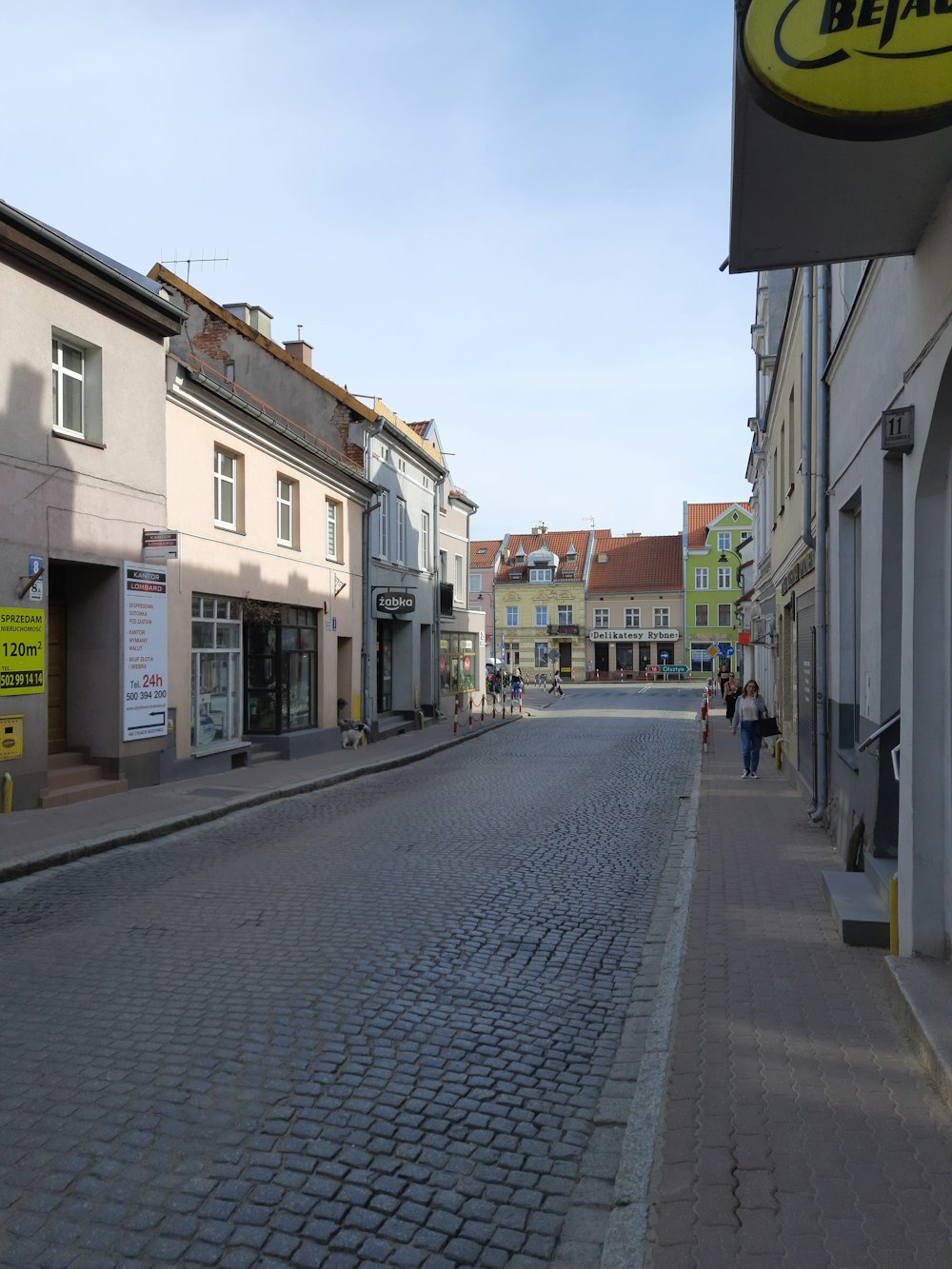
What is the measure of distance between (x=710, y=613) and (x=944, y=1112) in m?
65.7

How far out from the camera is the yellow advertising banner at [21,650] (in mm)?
11875

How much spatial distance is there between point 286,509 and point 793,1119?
1764cm

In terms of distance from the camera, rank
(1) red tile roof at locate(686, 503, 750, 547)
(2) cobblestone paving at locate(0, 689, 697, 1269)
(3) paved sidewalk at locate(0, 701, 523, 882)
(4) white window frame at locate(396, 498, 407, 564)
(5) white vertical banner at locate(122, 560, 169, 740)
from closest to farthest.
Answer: (2) cobblestone paving at locate(0, 689, 697, 1269), (3) paved sidewalk at locate(0, 701, 523, 882), (5) white vertical banner at locate(122, 560, 169, 740), (4) white window frame at locate(396, 498, 407, 564), (1) red tile roof at locate(686, 503, 750, 547)

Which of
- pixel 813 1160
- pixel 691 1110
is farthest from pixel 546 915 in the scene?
pixel 813 1160

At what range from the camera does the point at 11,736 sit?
12031 mm

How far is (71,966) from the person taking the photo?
250 inches

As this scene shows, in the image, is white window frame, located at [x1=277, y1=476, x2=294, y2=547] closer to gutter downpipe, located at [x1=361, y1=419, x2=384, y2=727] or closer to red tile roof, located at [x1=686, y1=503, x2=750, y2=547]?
gutter downpipe, located at [x1=361, y1=419, x2=384, y2=727]

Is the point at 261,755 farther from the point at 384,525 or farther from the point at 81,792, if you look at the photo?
the point at 384,525

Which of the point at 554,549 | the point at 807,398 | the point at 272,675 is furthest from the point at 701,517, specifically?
the point at 807,398

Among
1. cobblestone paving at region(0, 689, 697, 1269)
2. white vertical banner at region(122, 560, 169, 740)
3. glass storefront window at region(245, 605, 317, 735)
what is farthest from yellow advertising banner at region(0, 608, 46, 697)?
glass storefront window at region(245, 605, 317, 735)

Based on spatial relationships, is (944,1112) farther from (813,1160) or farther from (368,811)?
(368,811)

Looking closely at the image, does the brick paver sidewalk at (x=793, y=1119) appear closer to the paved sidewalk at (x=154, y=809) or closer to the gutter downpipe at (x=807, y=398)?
the paved sidewalk at (x=154, y=809)

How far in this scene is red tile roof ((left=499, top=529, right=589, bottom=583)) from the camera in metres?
72.2

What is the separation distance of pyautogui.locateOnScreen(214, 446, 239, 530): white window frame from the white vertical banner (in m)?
2.54
